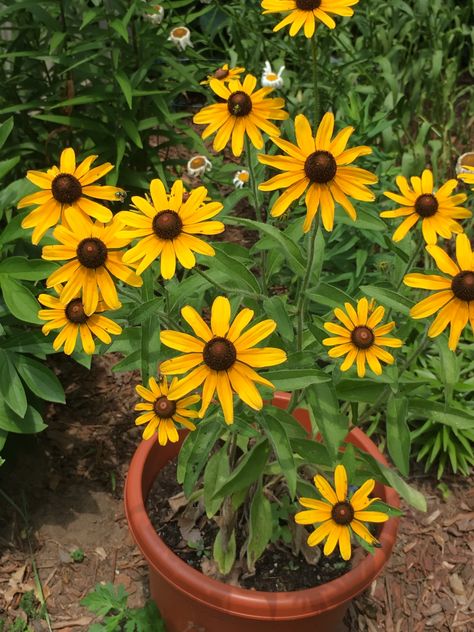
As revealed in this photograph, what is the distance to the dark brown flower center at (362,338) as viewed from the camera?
4.42 ft

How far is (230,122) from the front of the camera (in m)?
1.37

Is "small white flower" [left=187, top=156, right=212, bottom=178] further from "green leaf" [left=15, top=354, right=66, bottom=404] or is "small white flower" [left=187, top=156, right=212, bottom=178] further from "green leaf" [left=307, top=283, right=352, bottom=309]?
"green leaf" [left=307, top=283, right=352, bottom=309]

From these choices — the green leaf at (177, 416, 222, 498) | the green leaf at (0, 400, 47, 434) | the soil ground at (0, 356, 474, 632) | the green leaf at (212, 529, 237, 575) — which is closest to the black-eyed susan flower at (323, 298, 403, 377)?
the green leaf at (177, 416, 222, 498)

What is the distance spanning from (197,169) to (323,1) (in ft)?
4.93

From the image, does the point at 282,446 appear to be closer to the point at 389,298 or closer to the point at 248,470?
the point at 248,470

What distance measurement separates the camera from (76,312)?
1259mm

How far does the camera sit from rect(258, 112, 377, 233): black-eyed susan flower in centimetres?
117

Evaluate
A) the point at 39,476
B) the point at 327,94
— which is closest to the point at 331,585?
the point at 39,476

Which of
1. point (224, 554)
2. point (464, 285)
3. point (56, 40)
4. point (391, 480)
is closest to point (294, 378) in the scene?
point (464, 285)

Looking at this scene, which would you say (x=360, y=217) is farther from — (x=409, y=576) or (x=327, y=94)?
(x=327, y=94)

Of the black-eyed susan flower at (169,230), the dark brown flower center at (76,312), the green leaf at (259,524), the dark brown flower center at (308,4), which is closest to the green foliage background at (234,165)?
the dark brown flower center at (76,312)

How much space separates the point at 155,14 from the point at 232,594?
5.96 feet

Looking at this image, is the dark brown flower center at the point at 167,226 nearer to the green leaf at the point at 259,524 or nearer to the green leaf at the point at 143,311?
the green leaf at the point at 143,311

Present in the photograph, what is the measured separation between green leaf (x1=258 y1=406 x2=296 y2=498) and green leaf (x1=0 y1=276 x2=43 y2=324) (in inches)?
28.4
